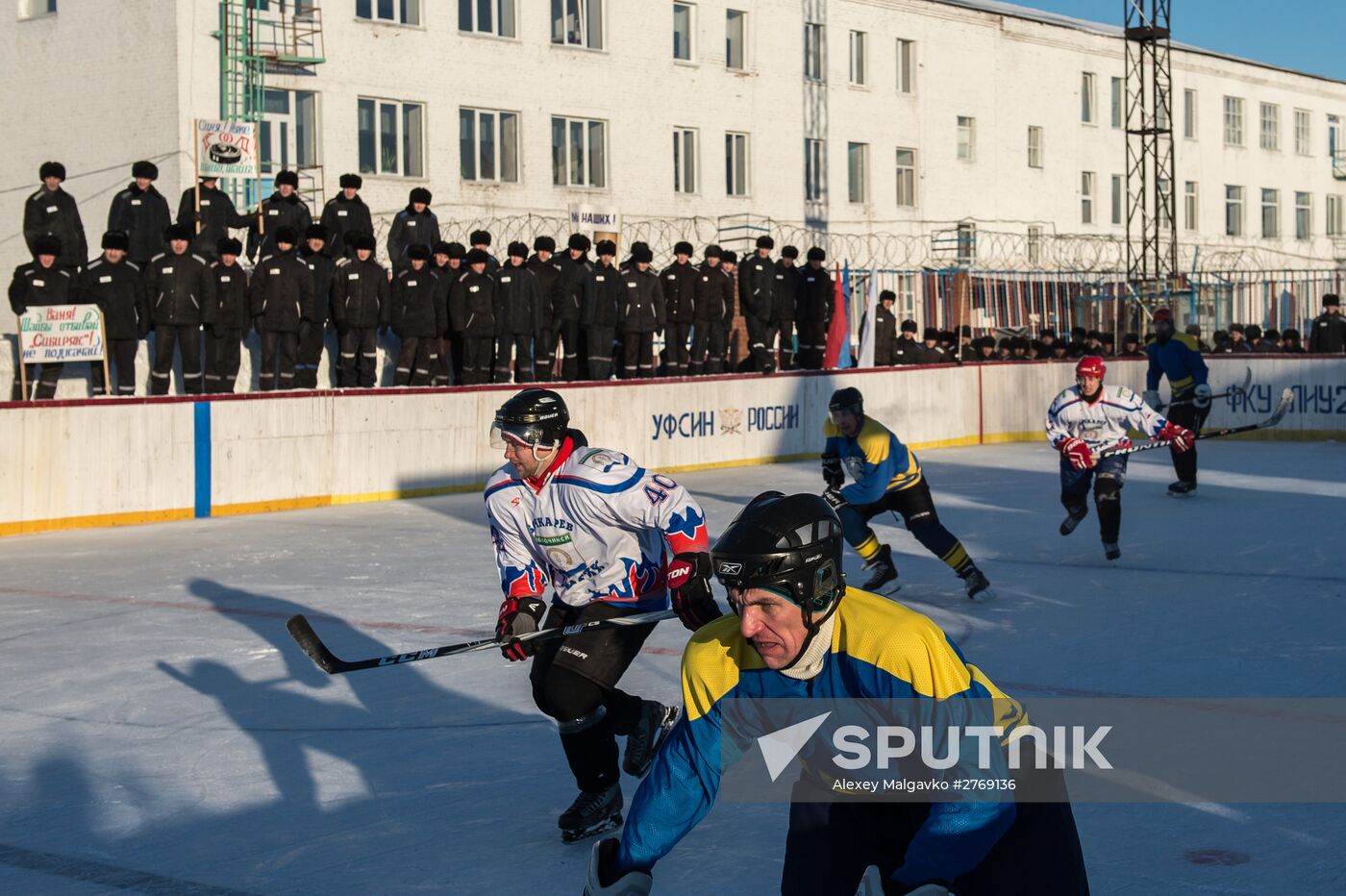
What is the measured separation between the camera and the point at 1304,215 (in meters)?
50.4

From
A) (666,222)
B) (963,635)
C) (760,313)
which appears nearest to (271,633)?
(963,635)

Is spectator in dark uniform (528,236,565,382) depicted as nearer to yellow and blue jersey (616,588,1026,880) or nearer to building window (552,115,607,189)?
building window (552,115,607,189)

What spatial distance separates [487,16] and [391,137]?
315 centimetres

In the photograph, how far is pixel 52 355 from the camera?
1491 centimetres

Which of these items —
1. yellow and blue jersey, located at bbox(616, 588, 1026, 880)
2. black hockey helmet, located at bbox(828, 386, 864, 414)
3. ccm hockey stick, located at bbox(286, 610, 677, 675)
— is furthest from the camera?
black hockey helmet, located at bbox(828, 386, 864, 414)

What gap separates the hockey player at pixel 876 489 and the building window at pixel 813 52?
83.9ft

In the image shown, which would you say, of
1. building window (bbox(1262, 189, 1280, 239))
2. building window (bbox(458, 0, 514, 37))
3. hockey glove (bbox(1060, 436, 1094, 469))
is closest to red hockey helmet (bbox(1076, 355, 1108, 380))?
hockey glove (bbox(1060, 436, 1094, 469))

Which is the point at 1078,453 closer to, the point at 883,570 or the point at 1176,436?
the point at 1176,436

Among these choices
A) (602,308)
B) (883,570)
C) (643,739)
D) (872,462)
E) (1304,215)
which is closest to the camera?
(643,739)

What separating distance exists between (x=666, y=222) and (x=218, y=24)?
9.57 metres

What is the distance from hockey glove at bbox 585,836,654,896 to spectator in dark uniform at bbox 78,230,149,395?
13.5 meters

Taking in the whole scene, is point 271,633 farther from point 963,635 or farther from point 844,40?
point 844,40

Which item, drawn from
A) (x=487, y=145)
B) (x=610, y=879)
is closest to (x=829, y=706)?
(x=610, y=879)

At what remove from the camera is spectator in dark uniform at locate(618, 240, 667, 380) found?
19562 mm
